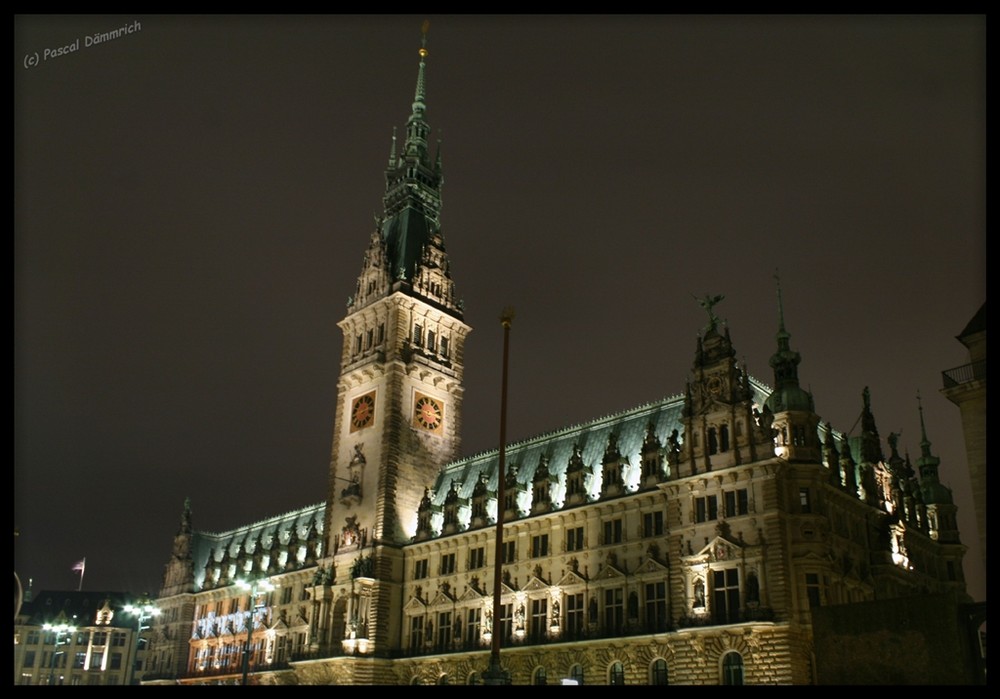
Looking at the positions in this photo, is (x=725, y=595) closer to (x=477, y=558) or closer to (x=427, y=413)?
(x=477, y=558)

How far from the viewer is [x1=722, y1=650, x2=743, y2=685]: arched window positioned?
4959 cm

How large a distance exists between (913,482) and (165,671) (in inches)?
3024

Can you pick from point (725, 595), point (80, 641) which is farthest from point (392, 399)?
point (80, 641)

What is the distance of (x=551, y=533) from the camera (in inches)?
2542

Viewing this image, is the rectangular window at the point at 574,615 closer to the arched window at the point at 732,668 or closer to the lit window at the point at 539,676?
the lit window at the point at 539,676

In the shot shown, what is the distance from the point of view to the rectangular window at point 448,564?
7125cm

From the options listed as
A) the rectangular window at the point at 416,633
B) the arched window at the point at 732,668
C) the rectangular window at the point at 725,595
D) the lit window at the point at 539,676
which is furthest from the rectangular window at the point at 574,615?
the rectangular window at the point at 416,633

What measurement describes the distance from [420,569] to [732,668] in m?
30.6

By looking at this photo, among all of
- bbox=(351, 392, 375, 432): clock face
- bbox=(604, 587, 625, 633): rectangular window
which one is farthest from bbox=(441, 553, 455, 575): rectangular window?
bbox=(604, 587, 625, 633): rectangular window

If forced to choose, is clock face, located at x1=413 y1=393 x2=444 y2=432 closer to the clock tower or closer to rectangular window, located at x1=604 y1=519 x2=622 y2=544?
the clock tower

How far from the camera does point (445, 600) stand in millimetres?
69688

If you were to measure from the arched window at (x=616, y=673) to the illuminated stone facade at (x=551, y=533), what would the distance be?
0.41 feet

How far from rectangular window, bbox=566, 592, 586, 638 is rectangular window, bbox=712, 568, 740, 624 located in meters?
10.7
